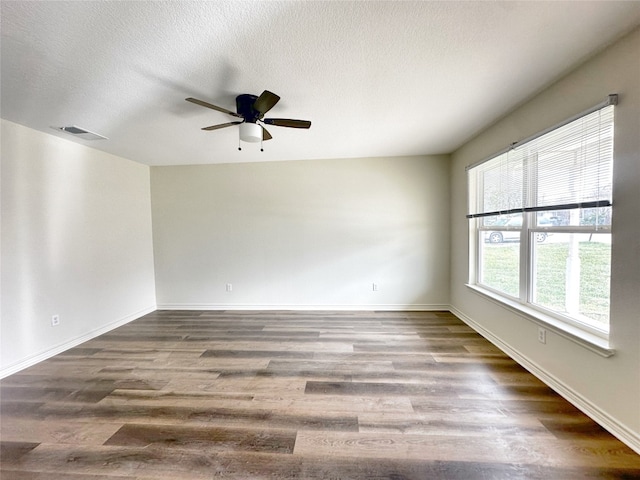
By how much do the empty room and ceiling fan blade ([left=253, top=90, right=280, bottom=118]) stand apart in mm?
25

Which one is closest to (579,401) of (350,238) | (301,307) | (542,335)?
(542,335)

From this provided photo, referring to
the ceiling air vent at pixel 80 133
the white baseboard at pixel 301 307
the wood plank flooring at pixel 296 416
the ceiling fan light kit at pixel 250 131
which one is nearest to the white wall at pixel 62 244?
the ceiling air vent at pixel 80 133

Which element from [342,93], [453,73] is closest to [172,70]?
[342,93]

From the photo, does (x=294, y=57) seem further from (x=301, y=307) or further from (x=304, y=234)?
(x=301, y=307)

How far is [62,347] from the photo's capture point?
9.18 ft

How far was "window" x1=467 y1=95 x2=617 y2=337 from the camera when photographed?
167 centimetres

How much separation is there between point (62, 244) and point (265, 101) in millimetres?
2899

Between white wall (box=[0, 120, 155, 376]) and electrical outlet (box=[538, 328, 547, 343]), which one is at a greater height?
white wall (box=[0, 120, 155, 376])

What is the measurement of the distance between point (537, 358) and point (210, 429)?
103 inches

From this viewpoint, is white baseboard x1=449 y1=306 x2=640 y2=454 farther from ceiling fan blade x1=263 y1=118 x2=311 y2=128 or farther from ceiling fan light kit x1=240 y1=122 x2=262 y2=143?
ceiling fan light kit x1=240 y1=122 x2=262 y2=143

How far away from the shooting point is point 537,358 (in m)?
2.15

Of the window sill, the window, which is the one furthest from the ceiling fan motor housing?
the window sill

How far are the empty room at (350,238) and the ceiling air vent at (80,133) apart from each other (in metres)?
0.04

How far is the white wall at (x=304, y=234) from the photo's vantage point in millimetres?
3902
